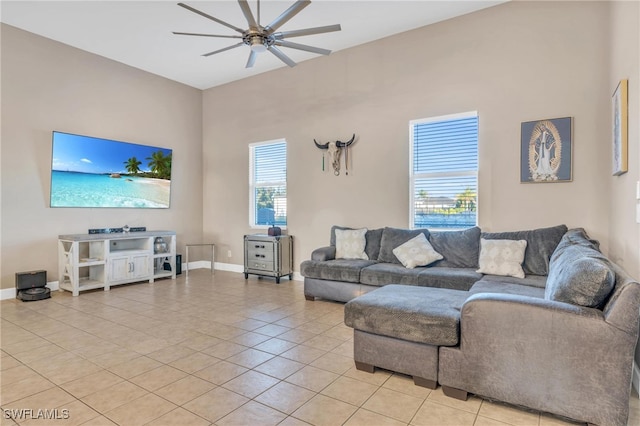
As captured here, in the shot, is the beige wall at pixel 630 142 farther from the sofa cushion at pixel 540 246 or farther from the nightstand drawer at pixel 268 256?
the nightstand drawer at pixel 268 256

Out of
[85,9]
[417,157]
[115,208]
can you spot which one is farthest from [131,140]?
[417,157]

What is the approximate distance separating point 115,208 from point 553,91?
20.7ft

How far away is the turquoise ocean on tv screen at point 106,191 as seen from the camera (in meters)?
5.05

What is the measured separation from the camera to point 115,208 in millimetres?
5703

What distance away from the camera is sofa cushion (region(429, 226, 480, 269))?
13.1 ft

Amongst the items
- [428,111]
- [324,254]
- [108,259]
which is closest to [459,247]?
[324,254]

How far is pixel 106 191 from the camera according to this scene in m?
5.55

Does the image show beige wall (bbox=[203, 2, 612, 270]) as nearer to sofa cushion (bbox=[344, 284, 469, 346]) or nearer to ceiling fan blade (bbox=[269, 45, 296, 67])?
ceiling fan blade (bbox=[269, 45, 296, 67])

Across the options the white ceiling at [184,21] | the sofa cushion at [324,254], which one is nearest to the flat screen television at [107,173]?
the white ceiling at [184,21]

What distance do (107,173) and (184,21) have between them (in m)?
2.65

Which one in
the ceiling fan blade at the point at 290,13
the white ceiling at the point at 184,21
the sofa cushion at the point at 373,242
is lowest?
the sofa cushion at the point at 373,242

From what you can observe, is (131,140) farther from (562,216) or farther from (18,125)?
(562,216)

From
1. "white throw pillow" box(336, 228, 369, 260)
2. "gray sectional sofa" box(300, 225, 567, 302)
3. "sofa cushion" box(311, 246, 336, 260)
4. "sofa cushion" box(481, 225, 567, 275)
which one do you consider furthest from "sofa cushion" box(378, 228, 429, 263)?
"sofa cushion" box(481, 225, 567, 275)

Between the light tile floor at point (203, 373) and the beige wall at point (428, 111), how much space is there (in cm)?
202
